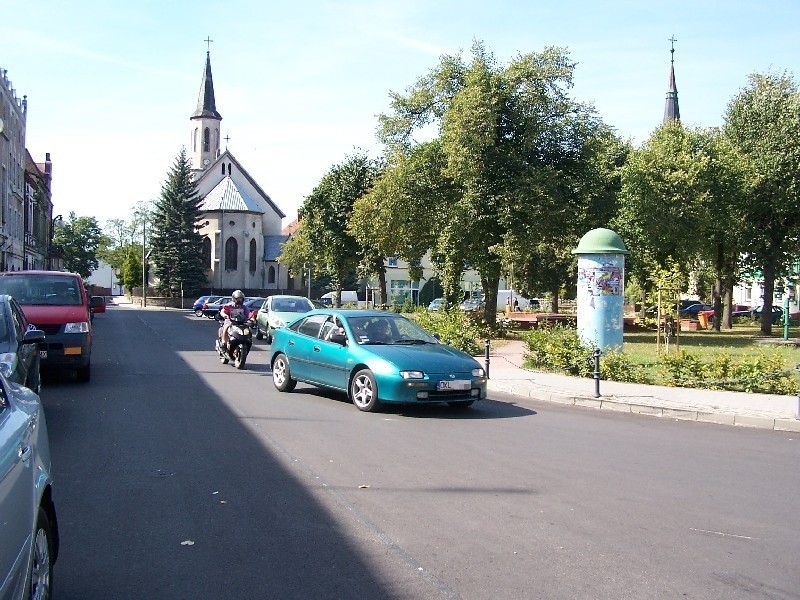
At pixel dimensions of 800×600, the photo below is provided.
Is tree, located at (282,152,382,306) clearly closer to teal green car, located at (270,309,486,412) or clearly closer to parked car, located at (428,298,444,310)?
parked car, located at (428,298,444,310)

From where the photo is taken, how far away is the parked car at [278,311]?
86.7 feet

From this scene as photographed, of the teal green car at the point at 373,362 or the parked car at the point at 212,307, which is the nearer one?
the teal green car at the point at 373,362

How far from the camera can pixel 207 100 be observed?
9650 centimetres

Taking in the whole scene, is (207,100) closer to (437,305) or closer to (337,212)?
(437,305)

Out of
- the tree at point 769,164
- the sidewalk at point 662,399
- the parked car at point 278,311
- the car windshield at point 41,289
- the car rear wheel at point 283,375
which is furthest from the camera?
the tree at point 769,164

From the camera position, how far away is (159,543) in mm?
5375

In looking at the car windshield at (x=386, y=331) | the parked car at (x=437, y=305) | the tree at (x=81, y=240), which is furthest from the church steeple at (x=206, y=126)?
the car windshield at (x=386, y=331)

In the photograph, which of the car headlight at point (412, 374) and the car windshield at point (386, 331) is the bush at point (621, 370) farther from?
the car headlight at point (412, 374)

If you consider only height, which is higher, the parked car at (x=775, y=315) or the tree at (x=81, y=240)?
the tree at (x=81, y=240)

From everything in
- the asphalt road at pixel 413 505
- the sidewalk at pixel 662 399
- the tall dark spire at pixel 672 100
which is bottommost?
the asphalt road at pixel 413 505

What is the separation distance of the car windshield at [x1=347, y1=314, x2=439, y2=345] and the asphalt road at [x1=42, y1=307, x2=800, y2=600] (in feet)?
4.25

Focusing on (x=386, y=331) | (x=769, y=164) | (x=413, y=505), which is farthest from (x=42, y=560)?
(x=769, y=164)

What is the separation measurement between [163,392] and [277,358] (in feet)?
6.38

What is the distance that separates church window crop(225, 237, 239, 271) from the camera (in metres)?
86.9
